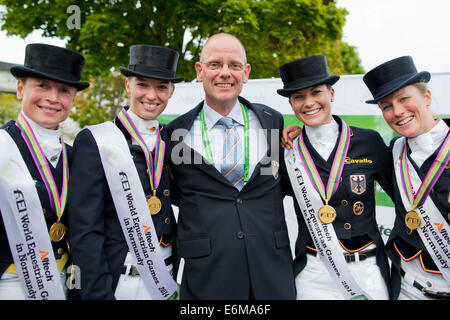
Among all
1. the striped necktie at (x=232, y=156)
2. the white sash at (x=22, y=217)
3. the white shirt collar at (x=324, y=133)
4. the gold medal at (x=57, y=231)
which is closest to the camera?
the white sash at (x=22, y=217)

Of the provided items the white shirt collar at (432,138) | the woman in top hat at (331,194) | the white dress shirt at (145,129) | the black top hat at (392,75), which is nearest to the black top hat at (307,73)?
the woman in top hat at (331,194)

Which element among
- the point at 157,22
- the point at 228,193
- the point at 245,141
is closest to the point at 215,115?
the point at 245,141

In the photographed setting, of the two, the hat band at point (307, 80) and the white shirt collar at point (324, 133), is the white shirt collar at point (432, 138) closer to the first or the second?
the white shirt collar at point (324, 133)

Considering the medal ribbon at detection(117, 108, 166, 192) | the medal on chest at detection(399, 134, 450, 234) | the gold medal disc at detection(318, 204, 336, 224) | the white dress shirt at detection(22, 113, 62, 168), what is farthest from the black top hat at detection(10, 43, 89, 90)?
the medal on chest at detection(399, 134, 450, 234)

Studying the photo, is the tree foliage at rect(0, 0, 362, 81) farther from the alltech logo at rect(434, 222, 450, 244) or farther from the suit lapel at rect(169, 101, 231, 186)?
the alltech logo at rect(434, 222, 450, 244)

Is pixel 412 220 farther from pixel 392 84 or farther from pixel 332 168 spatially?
pixel 392 84

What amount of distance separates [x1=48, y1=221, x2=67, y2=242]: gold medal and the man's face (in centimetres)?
136

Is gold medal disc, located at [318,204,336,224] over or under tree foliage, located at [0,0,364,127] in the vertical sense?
under

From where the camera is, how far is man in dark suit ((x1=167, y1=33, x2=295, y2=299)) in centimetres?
226

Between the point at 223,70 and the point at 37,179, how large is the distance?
1.45 m

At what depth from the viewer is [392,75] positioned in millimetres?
2418

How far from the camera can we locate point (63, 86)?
2.33 meters

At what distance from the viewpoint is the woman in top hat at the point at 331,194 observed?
7.61 feet

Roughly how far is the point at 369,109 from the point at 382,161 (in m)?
1.69
